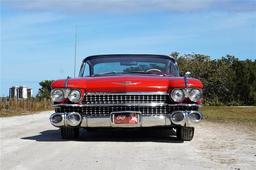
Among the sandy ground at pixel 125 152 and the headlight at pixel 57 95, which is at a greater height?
the headlight at pixel 57 95

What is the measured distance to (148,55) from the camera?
34.4ft

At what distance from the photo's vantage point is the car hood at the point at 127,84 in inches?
328

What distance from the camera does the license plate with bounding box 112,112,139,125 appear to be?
8.20m

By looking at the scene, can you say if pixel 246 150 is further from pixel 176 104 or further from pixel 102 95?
pixel 102 95

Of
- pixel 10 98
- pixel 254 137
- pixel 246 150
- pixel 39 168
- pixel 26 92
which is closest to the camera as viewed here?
pixel 39 168

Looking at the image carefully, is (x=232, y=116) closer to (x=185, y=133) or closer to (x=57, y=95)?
(x=185, y=133)

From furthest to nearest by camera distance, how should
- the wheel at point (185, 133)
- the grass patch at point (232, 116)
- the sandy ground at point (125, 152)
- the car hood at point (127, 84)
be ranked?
the grass patch at point (232, 116), the wheel at point (185, 133), the car hood at point (127, 84), the sandy ground at point (125, 152)

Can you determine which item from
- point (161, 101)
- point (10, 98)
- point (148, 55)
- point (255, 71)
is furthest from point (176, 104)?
point (255, 71)

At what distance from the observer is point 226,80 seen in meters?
60.2

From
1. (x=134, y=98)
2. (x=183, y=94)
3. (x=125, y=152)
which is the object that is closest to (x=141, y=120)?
(x=134, y=98)

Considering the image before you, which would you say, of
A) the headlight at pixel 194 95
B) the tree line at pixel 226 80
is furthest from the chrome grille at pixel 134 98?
the tree line at pixel 226 80

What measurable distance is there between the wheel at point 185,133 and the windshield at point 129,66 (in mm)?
1522

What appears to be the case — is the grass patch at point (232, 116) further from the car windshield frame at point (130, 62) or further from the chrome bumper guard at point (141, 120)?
the chrome bumper guard at point (141, 120)

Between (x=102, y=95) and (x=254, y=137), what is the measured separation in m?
3.27
